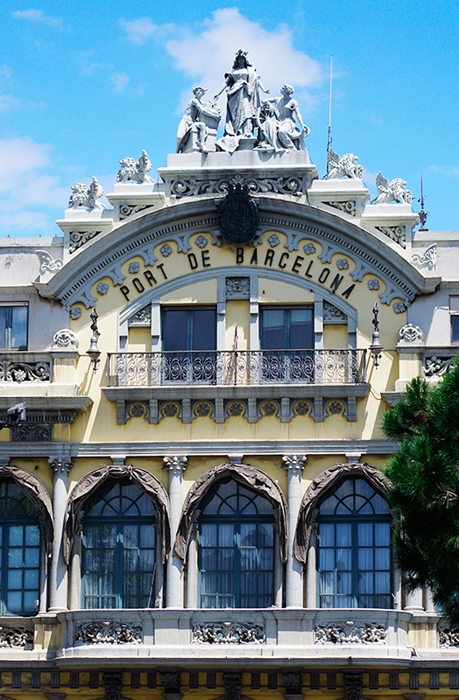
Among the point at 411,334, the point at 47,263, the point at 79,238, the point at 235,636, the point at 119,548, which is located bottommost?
the point at 235,636

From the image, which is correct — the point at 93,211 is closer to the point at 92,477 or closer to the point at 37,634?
the point at 92,477

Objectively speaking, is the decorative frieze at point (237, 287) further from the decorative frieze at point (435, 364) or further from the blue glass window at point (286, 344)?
the decorative frieze at point (435, 364)

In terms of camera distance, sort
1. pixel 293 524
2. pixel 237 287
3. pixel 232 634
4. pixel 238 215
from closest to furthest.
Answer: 1. pixel 232 634
2. pixel 293 524
3. pixel 238 215
4. pixel 237 287

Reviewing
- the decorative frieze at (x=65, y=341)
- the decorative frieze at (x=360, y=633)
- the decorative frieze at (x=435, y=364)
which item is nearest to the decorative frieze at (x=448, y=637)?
the decorative frieze at (x=360, y=633)

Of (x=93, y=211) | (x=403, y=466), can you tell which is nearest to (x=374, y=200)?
(x=93, y=211)

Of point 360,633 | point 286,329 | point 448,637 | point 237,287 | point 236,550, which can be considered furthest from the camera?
point 237,287

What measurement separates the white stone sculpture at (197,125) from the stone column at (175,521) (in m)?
7.78

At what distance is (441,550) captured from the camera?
26.7 meters

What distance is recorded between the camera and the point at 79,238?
1500 inches

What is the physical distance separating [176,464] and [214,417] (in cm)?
145

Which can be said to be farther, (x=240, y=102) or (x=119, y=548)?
(x=240, y=102)

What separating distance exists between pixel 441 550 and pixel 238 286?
41.7 ft

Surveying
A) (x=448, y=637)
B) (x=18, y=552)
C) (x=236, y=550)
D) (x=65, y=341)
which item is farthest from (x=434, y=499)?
(x=18, y=552)

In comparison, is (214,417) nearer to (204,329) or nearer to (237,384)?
(237,384)
